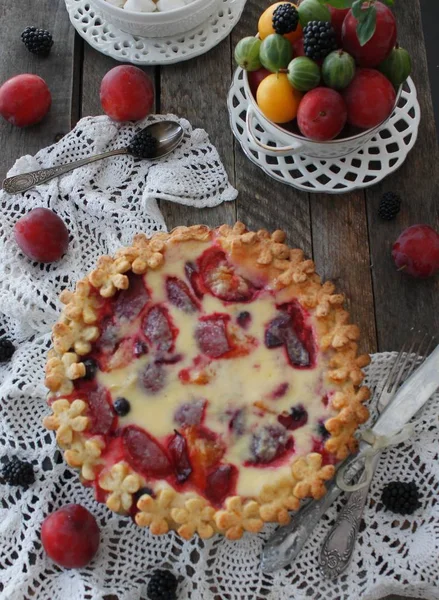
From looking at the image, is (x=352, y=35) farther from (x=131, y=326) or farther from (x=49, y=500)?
(x=49, y=500)

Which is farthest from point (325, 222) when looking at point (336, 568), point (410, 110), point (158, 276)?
point (336, 568)

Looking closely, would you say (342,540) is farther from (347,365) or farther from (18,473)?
(18,473)

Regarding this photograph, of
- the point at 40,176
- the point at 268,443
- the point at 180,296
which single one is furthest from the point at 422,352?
the point at 40,176

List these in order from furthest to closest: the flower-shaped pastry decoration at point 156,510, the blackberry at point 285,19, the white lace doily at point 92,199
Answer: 1. the white lace doily at point 92,199
2. the blackberry at point 285,19
3. the flower-shaped pastry decoration at point 156,510

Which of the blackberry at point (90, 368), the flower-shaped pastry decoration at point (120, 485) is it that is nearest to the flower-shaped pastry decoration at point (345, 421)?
the flower-shaped pastry decoration at point (120, 485)

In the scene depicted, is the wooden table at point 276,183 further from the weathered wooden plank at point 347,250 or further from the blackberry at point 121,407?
the blackberry at point 121,407

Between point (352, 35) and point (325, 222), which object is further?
point (325, 222)
